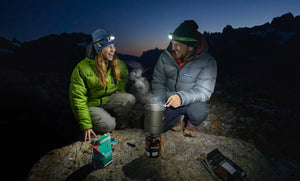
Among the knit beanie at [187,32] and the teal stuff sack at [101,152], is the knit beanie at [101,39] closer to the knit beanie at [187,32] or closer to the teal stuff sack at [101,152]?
the knit beanie at [187,32]

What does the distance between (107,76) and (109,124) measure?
99cm

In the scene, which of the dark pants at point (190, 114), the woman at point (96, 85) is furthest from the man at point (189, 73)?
the woman at point (96, 85)

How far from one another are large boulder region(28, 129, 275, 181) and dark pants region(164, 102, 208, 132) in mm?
334

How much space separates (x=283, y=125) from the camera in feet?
15.5

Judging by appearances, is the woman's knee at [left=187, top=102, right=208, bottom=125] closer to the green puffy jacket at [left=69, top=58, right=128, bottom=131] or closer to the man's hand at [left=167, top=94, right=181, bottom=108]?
the man's hand at [left=167, top=94, right=181, bottom=108]

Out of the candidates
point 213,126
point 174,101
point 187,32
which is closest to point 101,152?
point 174,101

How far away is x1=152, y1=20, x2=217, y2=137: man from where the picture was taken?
2.72 meters

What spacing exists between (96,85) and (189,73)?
1.91 m

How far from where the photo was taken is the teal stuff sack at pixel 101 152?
187cm

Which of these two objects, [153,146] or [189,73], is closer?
[153,146]

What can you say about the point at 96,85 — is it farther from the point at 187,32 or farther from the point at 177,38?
the point at 187,32

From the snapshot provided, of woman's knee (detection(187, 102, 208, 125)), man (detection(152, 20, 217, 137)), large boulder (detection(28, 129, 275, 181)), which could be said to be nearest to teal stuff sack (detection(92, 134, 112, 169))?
large boulder (detection(28, 129, 275, 181))

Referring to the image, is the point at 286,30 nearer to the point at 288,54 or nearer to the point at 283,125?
the point at 288,54

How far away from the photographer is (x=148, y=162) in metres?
2.19
